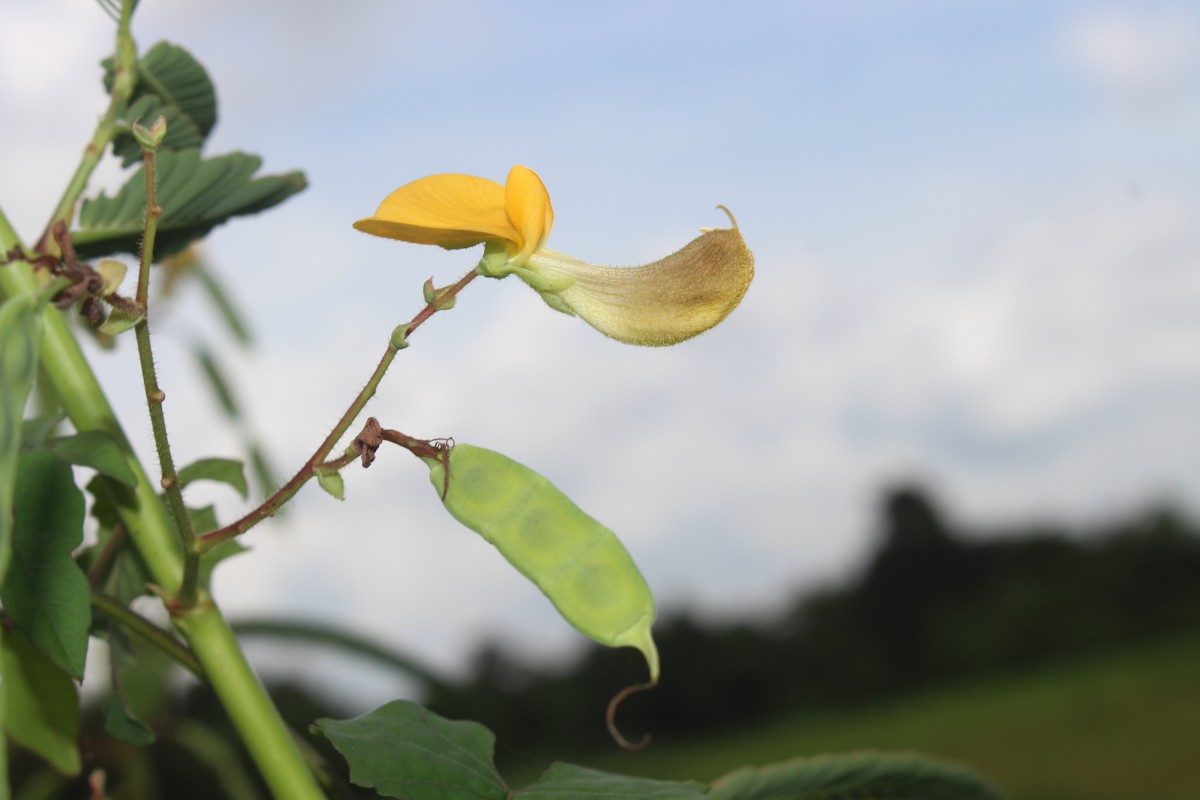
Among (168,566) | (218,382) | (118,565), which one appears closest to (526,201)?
(168,566)

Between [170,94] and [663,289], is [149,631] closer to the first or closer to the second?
[663,289]

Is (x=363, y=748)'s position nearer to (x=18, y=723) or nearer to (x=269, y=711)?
(x=269, y=711)

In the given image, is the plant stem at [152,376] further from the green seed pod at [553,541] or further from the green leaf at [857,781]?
the green leaf at [857,781]

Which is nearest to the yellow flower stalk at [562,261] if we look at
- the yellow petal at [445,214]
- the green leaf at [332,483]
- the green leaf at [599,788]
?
the yellow petal at [445,214]

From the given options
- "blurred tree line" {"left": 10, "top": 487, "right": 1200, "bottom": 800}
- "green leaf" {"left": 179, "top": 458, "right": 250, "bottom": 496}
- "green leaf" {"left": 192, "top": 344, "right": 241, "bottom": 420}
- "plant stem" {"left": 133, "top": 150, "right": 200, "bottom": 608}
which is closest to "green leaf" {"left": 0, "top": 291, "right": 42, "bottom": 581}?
"plant stem" {"left": 133, "top": 150, "right": 200, "bottom": 608}

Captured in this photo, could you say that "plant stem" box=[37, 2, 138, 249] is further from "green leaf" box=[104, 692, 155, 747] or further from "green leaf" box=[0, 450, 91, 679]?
"green leaf" box=[104, 692, 155, 747]

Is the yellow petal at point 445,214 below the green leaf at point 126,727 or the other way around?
the other way around
